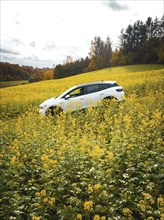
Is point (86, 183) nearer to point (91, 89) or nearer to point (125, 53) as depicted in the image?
point (91, 89)

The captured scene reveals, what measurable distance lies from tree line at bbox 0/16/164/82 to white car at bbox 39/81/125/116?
44502 mm

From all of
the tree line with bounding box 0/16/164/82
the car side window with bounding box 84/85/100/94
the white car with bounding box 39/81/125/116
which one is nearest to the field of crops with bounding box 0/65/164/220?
the white car with bounding box 39/81/125/116

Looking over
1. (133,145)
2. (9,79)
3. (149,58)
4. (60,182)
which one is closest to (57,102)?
(133,145)

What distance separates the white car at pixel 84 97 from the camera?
12.7 m

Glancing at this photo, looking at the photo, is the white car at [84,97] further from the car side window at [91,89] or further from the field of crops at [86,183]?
the field of crops at [86,183]

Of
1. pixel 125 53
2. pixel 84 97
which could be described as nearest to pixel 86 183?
pixel 84 97

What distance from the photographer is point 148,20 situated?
254 ft

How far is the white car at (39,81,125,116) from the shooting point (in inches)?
500

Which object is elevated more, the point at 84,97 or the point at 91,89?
the point at 91,89

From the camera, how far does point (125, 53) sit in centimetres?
6850

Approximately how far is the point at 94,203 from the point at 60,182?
3.27 ft

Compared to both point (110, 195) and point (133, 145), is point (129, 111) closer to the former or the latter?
point (133, 145)

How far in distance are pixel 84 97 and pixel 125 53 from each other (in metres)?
59.2

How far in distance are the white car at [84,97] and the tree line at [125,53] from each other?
4450 centimetres
